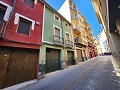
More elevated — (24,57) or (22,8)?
(22,8)

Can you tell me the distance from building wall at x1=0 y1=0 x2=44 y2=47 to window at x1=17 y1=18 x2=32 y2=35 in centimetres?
31

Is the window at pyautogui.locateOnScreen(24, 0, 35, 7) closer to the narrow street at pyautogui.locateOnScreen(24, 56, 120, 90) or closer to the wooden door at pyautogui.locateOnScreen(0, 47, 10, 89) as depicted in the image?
the wooden door at pyautogui.locateOnScreen(0, 47, 10, 89)

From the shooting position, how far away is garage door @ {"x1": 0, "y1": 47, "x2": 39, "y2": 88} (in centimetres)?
546

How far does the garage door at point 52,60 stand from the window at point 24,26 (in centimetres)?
339

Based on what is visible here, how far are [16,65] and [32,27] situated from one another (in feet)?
11.9

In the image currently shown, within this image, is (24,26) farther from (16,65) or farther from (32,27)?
(16,65)

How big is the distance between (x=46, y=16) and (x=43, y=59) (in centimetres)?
541

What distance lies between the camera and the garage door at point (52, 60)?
380 inches

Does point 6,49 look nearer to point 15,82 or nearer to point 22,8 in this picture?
point 15,82

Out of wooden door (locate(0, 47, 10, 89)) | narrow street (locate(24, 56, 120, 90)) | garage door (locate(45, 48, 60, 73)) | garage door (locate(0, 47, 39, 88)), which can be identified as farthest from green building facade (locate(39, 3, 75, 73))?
wooden door (locate(0, 47, 10, 89))

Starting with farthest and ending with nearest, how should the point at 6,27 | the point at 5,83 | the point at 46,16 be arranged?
the point at 46,16, the point at 6,27, the point at 5,83

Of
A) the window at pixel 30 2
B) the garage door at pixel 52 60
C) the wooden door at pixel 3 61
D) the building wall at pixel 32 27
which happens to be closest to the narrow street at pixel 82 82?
the wooden door at pixel 3 61

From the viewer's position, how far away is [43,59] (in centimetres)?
849

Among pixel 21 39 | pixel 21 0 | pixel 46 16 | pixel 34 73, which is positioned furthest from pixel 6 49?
pixel 46 16
